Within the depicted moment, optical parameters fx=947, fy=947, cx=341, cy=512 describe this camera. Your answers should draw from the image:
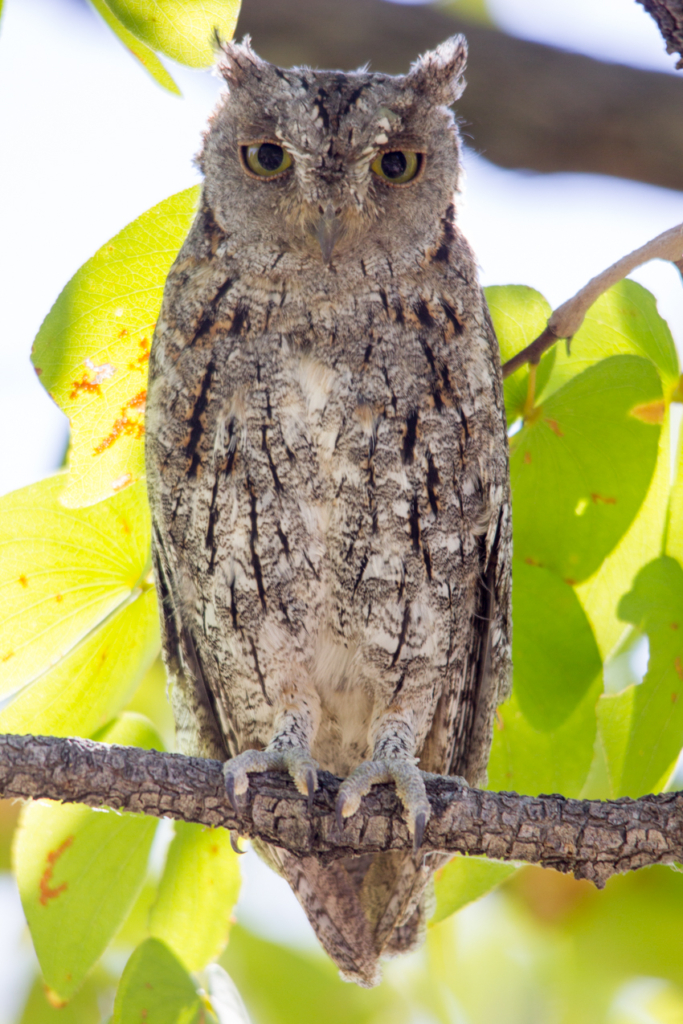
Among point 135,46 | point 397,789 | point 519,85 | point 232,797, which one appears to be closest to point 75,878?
point 232,797

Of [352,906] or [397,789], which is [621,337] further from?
[352,906]

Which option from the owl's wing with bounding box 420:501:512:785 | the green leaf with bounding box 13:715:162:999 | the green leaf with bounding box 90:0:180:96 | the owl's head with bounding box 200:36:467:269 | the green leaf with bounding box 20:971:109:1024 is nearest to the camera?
the green leaf with bounding box 90:0:180:96

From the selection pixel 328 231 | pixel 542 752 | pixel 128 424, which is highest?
pixel 328 231

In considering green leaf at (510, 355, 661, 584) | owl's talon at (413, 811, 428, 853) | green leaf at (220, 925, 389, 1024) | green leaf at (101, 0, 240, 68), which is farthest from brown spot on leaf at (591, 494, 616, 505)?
green leaf at (220, 925, 389, 1024)

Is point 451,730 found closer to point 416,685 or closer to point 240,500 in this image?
point 416,685

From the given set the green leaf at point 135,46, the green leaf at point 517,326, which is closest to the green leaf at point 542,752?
the green leaf at point 517,326

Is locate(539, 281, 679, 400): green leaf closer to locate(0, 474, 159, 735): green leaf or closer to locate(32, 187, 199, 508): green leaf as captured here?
locate(32, 187, 199, 508): green leaf

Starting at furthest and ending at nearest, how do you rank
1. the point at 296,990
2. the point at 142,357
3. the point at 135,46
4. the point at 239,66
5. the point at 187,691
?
the point at 296,990 → the point at 187,691 → the point at 239,66 → the point at 142,357 → the point at 135,46
